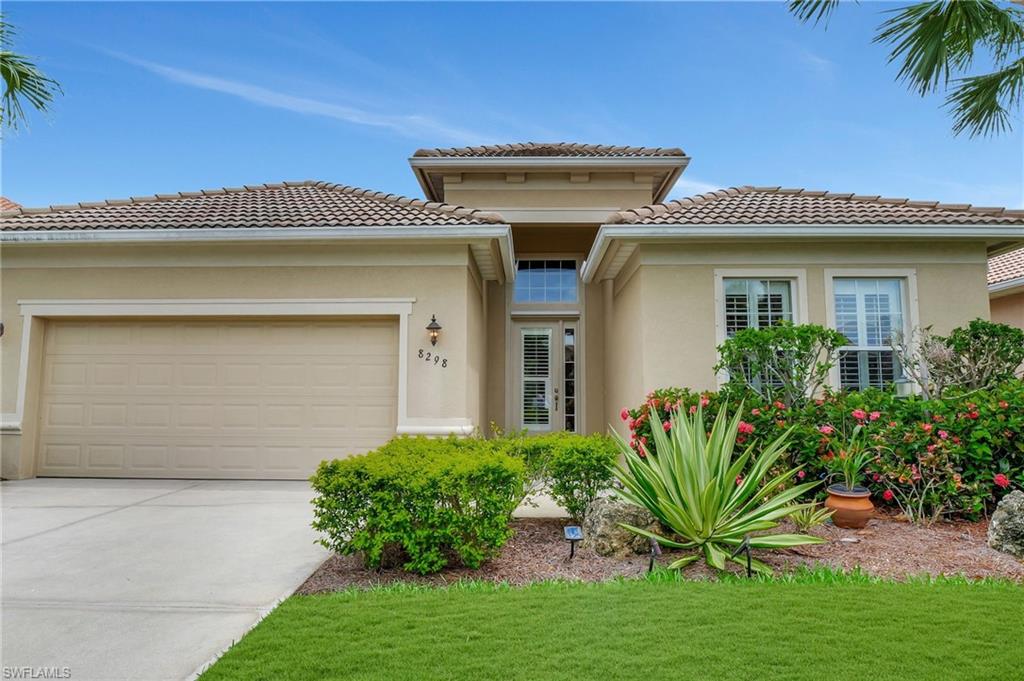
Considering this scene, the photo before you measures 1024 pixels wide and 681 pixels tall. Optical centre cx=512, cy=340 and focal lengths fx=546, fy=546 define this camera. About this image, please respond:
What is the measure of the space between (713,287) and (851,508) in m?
3.84

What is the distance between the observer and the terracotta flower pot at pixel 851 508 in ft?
17.2

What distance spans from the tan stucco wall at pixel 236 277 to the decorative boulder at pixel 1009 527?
617 cm

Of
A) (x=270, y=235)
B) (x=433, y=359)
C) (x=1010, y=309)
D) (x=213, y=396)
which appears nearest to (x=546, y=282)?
(x=433, y=359)

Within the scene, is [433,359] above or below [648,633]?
above

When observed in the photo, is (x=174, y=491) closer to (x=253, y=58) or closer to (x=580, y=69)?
(x=253, y=58)

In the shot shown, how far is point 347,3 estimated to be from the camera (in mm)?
10586

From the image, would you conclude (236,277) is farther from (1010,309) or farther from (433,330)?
(1010,309)

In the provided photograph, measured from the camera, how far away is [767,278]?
840 cm

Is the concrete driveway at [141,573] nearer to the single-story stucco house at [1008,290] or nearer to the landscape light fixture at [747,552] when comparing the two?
the landscape light fixture at [747,552]

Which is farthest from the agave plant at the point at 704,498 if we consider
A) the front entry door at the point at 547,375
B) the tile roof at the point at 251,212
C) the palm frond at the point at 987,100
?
the front entry door at the point at 547,375

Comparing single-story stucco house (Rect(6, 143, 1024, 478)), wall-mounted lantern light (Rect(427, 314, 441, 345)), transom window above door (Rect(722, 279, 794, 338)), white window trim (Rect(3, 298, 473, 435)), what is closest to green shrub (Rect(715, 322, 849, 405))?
single-story stucco house (Rect(6, 143, 1024, 478))

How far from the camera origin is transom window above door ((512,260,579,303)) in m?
11.9

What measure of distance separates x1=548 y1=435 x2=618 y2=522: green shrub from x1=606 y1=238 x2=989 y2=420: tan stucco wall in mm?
3101

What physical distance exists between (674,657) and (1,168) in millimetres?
9496
